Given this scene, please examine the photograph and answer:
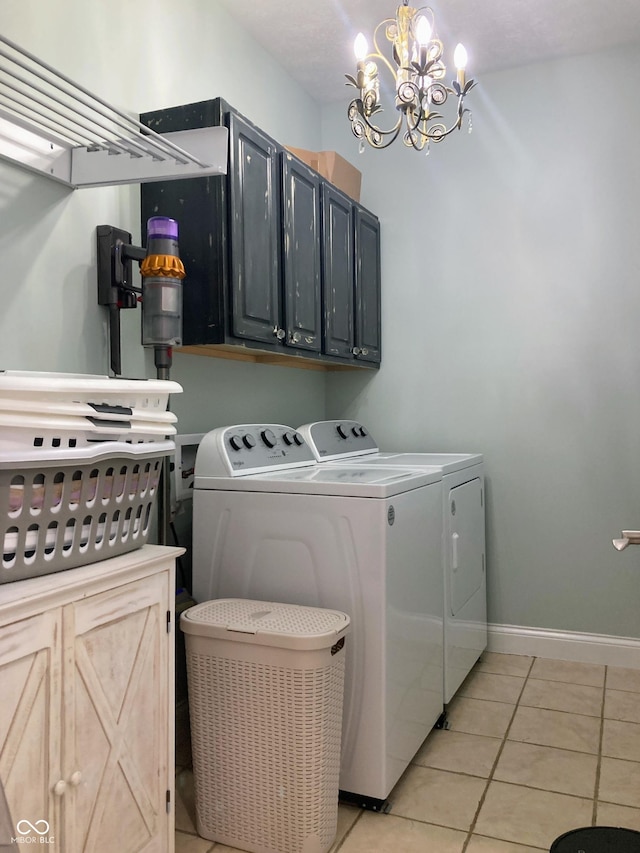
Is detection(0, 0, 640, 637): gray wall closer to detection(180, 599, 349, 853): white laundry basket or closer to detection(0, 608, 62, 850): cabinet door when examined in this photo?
detection(180, 599, 349, 853): white laundry basket

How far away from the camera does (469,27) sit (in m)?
2.94

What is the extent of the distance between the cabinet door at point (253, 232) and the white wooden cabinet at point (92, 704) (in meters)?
0.94

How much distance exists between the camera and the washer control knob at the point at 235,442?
229 cm

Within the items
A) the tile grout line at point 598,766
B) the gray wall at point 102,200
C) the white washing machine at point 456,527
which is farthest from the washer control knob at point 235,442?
the tile grout line at point 598,766

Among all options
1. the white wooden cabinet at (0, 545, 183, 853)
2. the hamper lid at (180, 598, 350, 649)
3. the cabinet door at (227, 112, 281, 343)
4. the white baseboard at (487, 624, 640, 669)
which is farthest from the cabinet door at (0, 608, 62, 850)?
the white baseboard at (487, 624, 640, 669)

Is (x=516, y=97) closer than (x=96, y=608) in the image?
No

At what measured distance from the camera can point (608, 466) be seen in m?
3.18

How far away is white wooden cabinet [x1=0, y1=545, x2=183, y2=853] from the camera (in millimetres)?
1198

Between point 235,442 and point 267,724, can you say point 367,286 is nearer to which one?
point 235,442

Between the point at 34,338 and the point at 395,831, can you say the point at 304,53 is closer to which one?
the point at 34,338

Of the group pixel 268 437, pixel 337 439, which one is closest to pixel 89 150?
pixel 268 437

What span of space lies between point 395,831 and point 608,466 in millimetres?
1949

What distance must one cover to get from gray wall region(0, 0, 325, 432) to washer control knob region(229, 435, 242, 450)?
0.83ft

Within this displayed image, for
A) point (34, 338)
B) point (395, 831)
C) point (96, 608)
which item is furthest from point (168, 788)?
point (34, 338)
